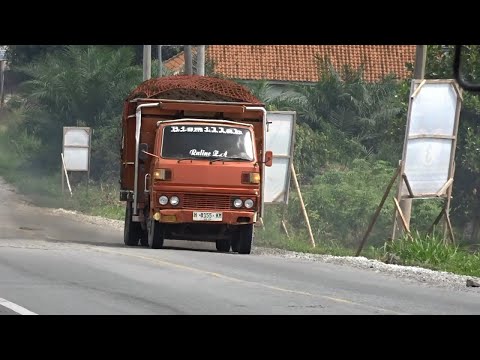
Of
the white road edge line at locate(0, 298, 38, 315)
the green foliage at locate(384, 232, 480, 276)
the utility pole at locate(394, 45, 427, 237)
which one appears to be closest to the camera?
the white road edge line at locate(0, 298, 38, 315)

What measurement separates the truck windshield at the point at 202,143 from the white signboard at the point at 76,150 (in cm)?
2056

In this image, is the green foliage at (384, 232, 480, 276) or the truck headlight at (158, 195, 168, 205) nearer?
the green foliage at (384, 232, 480, 276)

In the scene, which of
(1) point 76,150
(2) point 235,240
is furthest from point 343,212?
(1) point 76,150

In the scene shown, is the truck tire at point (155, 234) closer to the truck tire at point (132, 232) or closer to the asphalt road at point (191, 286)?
the asphalt road at point (191, 286)

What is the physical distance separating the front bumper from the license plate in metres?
0.04

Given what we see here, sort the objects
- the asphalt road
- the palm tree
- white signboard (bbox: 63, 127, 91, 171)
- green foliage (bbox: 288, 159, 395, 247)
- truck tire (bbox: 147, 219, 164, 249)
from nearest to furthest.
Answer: the asphalt road, truck tire (bbox: 147, 219, 164, 249), green foliage (bbox: 288, 159, 395, 247), white signboard (bbox: 63, 127, 91, 171), the palm tree

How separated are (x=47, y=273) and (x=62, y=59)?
130 ft

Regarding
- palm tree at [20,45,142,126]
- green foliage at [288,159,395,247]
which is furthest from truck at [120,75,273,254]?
palm tree at [20,45,142,126]

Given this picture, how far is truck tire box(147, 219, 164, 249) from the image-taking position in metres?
23.3

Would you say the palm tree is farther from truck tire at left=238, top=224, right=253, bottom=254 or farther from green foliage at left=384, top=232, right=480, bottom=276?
green foliage at left=384, top=232, right=480, bottom=276

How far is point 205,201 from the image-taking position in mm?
22531

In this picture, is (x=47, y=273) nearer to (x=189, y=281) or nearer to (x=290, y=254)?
(x=189, y=281)
